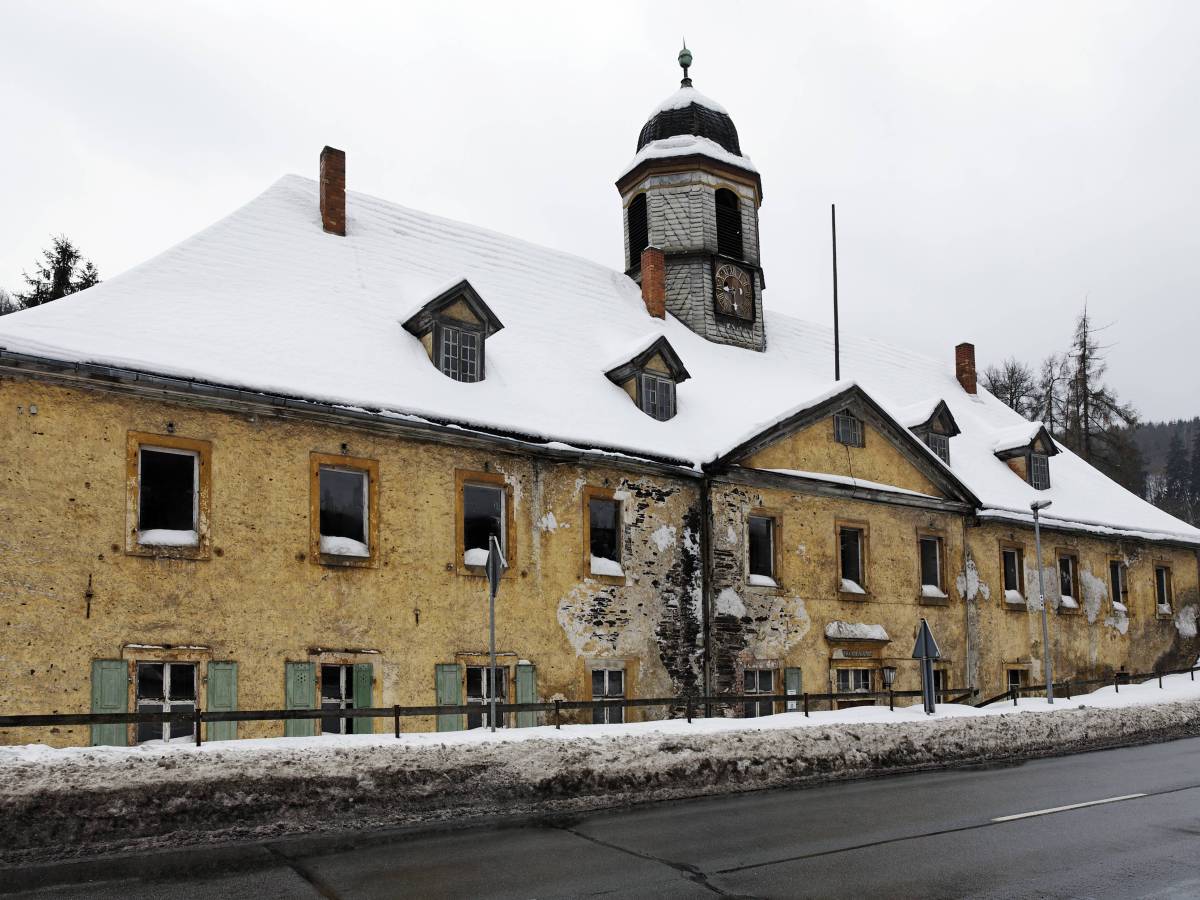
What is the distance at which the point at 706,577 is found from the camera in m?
21.3

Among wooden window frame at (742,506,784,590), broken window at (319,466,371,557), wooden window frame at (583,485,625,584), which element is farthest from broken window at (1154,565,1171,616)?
broken window at (319,466,371,557)

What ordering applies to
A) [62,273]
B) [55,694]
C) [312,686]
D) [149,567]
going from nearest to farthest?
1. [55,694]
2. [149,567]
3. [312,686]
4. [62,273]

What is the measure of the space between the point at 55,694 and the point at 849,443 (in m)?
17.0

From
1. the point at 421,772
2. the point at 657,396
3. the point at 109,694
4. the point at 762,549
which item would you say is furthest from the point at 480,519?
the point at 421,772

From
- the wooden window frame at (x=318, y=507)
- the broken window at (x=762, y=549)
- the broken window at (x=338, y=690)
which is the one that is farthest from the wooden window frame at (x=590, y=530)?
the broken window at (x=338, y=690)

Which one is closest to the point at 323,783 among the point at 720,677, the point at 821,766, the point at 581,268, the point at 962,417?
the point at 821,766

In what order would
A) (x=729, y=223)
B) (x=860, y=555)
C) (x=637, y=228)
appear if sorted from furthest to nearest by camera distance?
(x=637, y=228) < (x=729, y=223) < (x=860, y=555)

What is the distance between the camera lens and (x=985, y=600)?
26922mm

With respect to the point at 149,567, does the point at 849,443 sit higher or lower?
higher

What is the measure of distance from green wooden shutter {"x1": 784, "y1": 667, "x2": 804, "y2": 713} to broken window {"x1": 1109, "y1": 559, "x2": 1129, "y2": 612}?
1341 centimetres

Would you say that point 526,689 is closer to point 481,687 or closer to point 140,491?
point 481,687

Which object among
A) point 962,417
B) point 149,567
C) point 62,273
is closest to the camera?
point 149,567

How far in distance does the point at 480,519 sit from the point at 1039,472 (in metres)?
19.5

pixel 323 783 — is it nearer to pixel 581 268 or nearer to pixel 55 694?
pixel 55 694
